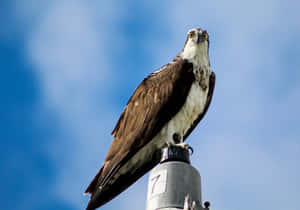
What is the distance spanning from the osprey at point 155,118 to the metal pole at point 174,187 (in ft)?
3.26

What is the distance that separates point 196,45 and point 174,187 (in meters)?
2.91

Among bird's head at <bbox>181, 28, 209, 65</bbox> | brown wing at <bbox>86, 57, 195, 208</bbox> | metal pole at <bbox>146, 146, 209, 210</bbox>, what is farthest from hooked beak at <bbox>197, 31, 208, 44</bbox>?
metal pole at <bbox>146, 146, 209, 210</bbox>

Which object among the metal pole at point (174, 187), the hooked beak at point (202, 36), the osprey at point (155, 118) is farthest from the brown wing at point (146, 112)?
the metal pole at point (174, 187)

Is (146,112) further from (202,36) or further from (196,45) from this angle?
(202,36)

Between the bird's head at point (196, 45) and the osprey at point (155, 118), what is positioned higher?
the bird's head at point (196, 45)

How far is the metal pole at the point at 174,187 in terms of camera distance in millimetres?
3133

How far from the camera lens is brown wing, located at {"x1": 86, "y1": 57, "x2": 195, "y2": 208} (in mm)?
4570

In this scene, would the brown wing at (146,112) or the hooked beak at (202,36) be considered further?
the hooked beak at (202,36)

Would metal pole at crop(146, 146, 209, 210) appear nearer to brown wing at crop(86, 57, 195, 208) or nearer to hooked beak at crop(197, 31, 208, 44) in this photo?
brown wing at crop(86, 57, 195, 208)

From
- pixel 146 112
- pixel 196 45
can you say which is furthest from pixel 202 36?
pixel 146 112

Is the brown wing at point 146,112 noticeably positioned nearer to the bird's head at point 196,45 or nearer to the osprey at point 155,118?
the osprey at point 155,118

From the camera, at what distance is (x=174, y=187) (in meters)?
3.25

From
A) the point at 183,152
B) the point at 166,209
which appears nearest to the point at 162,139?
the point at 183,152

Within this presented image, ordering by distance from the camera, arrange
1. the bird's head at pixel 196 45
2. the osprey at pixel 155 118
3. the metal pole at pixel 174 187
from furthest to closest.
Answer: the bird's head at pixel 196 45 < the osprey at pixel 155 118 < the metal pole at pixel 174 187
